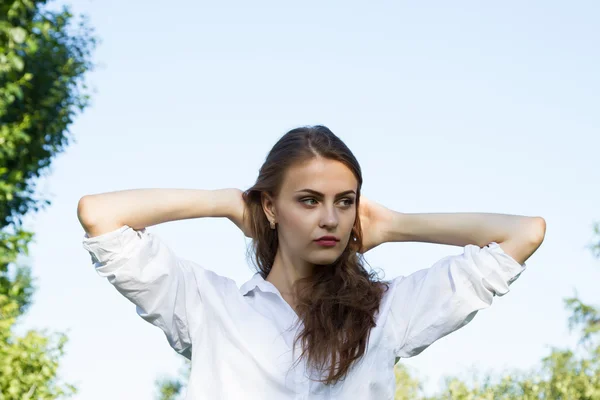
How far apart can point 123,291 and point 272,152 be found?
764mm

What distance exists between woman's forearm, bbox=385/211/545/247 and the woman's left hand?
2cm

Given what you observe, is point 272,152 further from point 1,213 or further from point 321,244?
point 1,213

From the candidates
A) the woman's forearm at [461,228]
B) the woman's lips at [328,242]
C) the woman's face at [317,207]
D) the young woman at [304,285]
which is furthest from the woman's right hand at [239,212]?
the woman's forearm at [461,228]

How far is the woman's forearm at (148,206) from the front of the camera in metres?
2.81

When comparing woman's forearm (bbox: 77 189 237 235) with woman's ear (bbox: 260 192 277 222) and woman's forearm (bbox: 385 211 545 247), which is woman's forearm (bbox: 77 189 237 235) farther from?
woman's forearm (bbox: 385 211 545 247)

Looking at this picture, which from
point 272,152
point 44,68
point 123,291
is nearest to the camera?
point 123,291

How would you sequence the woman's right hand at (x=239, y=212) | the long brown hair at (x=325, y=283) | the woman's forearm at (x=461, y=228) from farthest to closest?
1. the woman's right hand at (x=239, y=212)
2. the woman's forearm at (x=461, y=228)
3. the long brown hair at (x=325, y=283)

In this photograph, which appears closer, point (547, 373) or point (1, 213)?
point (1, 213)

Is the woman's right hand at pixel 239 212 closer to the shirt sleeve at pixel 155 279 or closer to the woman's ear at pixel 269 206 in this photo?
the woman's ear at pixel 269 206

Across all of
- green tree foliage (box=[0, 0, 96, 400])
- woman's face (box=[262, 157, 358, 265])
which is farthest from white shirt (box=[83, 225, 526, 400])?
green tree foliage (box=[0, 0, 96, 400])

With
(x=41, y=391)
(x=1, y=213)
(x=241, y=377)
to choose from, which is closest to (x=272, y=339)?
(x=241, y=377)

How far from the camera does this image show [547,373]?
12.5m

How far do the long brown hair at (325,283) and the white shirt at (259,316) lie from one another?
0.16ft

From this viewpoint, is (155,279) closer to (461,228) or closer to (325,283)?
(325,283)
